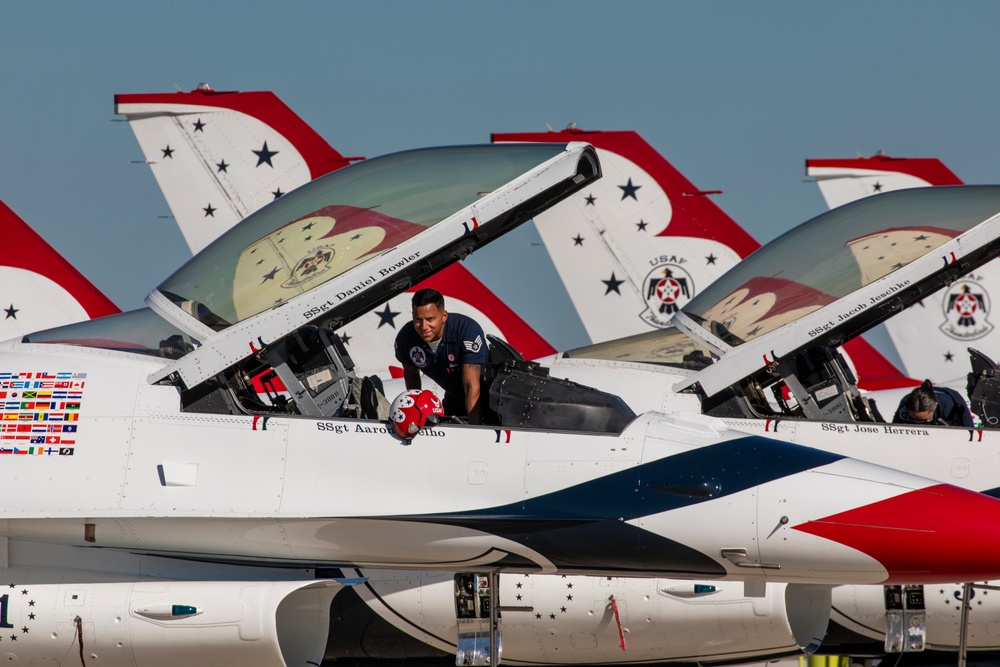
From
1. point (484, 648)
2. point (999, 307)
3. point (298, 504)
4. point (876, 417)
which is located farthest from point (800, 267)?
point (999, 307)

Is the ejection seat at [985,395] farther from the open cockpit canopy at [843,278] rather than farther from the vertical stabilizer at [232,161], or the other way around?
the vertical stabilizer at [232,161]

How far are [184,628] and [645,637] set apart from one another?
2.79 metres

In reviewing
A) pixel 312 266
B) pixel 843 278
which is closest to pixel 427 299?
pixel 312 266

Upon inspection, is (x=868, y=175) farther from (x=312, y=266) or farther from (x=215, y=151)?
(x=312, y=266)

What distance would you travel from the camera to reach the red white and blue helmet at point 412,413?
602 cm

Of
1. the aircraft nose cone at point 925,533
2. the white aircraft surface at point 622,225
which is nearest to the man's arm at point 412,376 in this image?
→ the aircraft nose cone at point 925,533

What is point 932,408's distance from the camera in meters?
A: 7.96

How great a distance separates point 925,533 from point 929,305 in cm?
1070

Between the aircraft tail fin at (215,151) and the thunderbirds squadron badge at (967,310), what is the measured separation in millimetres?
8285

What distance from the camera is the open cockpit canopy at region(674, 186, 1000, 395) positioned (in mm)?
7348

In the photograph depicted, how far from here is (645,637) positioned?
7266 millimetres

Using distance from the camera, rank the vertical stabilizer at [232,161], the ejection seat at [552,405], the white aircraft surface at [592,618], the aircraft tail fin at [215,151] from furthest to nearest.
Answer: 1. the aircraft tail fin at [215,151]
2. the vertical stabilizer at [232,161]
3. the white aircraft surface at [592,618]
4. the ejection seat at [552,405]

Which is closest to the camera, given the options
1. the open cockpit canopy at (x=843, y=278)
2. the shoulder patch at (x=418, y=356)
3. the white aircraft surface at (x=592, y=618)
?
the shoulder patch at (x=418, y=356)

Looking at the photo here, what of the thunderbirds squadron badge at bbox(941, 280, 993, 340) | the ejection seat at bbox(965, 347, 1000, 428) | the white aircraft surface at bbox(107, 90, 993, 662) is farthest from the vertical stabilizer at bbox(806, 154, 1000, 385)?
the ejection seat at bbox(965, 347, 1000, 428)
